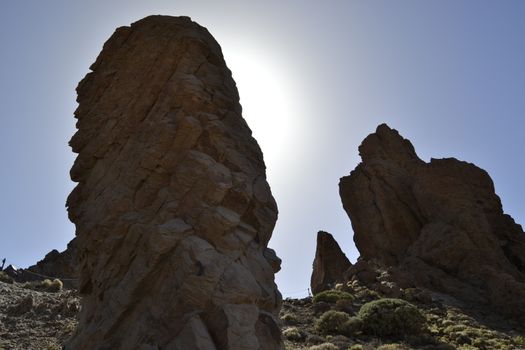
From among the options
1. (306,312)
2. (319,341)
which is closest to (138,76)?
(319,341)

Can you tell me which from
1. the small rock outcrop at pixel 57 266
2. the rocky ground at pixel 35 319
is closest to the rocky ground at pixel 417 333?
the rocky ground at pixel 35 319

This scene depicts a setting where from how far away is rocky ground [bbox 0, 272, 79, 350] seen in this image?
19.5 m

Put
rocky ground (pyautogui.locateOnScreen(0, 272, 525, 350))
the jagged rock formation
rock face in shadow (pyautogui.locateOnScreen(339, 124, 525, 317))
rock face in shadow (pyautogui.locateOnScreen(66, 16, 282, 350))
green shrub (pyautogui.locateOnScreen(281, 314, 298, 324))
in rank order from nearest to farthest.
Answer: rock face in shadow (pyautogui.locateOnScreen(66, 16, 282, 350)) < rocky ground (pyautogui.locateOnScreen(0, 272, 525, 350)) < green shrub (pyautogui.locateOnScreen(281, 314, 298, 324)) < rock face in shadow (pyautogui.locateOnScreen(339, 124, 525, 317)) < the jagged rock formation

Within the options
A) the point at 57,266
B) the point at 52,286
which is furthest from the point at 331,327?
the point at 57,266

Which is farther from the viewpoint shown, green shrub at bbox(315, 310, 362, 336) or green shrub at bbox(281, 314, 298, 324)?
green shrub at bbox(281, 314, 298, 324)

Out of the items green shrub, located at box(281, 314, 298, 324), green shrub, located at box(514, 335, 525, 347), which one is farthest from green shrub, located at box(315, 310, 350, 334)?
green shrub, located at box(514, 335, 525, 347)

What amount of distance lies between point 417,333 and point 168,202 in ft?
60.6

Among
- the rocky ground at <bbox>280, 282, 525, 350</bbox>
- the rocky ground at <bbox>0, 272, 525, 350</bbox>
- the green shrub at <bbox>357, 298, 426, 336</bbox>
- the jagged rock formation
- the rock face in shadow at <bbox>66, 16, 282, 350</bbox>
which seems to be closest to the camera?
the rock face in shadow at <bbox>66, 16, 282, 350</bbox>

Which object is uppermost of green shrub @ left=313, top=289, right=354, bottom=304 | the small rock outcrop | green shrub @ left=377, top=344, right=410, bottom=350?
the small rock outcrop

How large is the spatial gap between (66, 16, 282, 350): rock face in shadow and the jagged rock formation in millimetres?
43920

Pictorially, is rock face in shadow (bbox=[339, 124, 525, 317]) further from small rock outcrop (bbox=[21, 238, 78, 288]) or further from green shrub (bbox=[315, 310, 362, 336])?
small rock outcrop (bbox=[21, 238, 78, 288])

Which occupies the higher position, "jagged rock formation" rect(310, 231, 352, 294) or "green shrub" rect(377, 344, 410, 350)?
"jagged rock formation" rect(310, 231, 352, 294)

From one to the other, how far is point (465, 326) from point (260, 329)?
20.6 metres

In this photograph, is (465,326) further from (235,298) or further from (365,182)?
(365,182)
